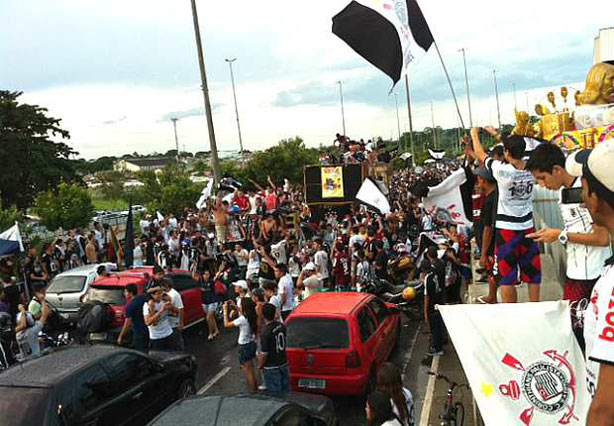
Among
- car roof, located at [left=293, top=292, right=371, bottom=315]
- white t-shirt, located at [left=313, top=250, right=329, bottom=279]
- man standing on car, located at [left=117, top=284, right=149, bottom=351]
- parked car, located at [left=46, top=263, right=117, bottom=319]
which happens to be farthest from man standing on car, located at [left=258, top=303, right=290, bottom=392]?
parked car, located at [left=46, top=263, right=117, bottom=319]

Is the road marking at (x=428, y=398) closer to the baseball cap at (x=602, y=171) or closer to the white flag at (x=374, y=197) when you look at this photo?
the white flag at (x=374, y=197)

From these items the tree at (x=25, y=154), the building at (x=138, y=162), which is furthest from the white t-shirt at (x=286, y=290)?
the building at (x=138, y=162)

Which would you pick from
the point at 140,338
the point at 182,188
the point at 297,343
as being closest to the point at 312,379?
the point at 297,343

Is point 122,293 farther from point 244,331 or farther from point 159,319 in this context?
point 244,331

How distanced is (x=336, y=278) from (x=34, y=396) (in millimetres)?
8722

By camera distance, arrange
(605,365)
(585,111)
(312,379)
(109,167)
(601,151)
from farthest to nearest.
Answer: (109,167) < (585,111) < (312,379) < (601,151) < (605,365)

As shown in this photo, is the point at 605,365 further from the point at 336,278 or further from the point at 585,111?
the point at 336,278

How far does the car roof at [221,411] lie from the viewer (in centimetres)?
500

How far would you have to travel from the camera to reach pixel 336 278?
1388 centimetres

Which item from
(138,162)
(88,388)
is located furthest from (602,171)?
(138,162)

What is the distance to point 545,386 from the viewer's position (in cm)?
337

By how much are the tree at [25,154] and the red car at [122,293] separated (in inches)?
1149

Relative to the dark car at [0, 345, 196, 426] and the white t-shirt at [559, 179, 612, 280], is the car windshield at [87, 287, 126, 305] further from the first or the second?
the white t-shirt at [559, 179, 612, 280]

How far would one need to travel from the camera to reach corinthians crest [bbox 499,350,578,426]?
10.8ft
